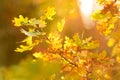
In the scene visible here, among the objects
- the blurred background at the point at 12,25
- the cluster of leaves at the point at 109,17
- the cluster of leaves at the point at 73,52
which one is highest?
the blurred background at the point at 12,25

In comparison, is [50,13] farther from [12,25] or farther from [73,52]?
[12,25]

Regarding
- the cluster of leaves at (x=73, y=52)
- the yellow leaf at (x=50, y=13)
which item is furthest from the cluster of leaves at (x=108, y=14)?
the yellow leaf at (x=50, y=13)

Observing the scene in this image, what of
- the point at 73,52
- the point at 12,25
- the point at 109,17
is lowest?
the point at 73,52

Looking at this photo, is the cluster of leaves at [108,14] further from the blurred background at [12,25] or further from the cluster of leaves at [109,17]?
the blurred background at [12,25]

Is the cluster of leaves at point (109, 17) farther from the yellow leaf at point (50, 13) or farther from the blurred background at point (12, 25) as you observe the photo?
the blurred background at point (12, 25)

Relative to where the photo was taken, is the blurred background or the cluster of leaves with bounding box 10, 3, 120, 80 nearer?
the cluster of leaves with bounding box 10, 3, 120, 80

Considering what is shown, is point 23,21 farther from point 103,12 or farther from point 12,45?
point 12,45

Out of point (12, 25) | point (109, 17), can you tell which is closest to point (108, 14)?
point (109, 17)

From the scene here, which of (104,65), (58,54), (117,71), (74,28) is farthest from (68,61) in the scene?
(74,28)

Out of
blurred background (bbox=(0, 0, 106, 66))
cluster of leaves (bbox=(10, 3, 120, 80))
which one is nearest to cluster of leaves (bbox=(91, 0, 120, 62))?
cluster of leaves (bbox=(10, 3, 120, 80))

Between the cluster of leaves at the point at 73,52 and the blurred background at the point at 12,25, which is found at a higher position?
the blurred background at the point at 12,25

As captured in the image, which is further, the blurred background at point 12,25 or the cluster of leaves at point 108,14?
the blurred background at point 12,25

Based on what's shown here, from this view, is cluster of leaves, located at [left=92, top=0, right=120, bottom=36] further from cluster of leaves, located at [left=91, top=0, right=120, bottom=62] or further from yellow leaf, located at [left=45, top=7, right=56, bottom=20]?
yellow leaf, located at [left=45, top=7, right=56, bottom=20]
